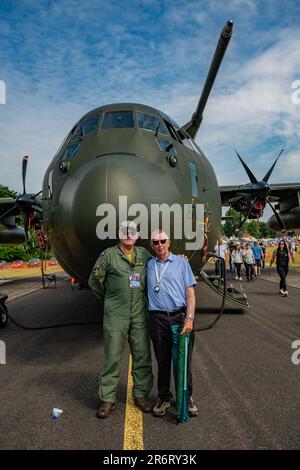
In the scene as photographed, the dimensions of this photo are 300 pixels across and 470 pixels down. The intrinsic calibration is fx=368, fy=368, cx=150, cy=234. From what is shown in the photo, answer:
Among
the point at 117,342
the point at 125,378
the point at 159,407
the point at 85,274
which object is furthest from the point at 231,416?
the point at 85,274

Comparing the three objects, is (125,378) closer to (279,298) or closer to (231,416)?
(231,416)

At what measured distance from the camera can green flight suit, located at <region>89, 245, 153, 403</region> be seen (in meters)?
3.90

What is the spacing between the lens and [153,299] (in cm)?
395

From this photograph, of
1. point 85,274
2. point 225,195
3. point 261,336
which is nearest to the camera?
point 85,274

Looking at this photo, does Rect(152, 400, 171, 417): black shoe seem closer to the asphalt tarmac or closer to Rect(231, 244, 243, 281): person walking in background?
the asphalt tarmac

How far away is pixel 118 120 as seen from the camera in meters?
6.06

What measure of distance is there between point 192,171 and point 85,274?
7.98 feet

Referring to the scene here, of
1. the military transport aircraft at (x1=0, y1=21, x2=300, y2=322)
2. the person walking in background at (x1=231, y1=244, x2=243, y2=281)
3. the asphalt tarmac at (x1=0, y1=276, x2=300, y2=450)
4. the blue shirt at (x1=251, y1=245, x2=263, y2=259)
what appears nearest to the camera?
the asphalt tarmac at (x1=0, y1=276, x2=300, y2=450)

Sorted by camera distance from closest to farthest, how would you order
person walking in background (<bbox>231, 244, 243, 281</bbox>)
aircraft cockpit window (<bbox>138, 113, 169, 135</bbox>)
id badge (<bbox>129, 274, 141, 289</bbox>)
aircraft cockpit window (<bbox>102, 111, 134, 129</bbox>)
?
1. id badge (<bbox>129, 274, 141, 289</bbox>)
2. aircraft cockpit window (<bbox>102, 111, 134, 129</bbox>)
3. aircraft cockpit window (<bbox>138, 113, 169, 135</bbox>)
4. person walking in background (<bbox>231, 244, 243, 281</bbox>)

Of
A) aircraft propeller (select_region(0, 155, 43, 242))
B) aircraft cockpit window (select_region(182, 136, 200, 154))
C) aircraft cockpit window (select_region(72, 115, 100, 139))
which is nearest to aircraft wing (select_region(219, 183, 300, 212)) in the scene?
aircraft propeller (select_region(0, 155, 43, 242))

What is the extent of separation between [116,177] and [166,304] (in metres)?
1.72

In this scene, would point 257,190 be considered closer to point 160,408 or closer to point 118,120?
point 118,120

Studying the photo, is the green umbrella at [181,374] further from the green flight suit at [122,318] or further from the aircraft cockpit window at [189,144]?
the aircraft cockpit window at [189,144]

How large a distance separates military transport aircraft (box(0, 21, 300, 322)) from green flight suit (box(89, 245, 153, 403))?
0.67 metres
